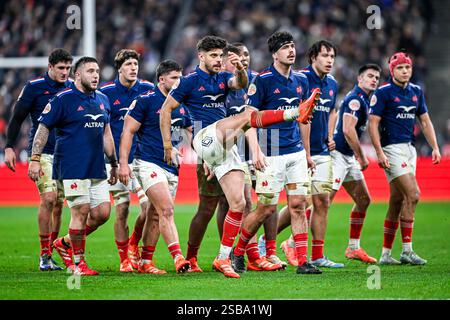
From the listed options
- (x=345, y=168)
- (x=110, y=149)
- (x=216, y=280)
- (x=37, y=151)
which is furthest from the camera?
(x=345, y=168)

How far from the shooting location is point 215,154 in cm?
999

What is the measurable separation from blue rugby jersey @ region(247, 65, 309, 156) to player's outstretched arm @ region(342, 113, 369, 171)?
1.75m

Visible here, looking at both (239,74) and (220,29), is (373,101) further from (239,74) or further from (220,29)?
(220,29)

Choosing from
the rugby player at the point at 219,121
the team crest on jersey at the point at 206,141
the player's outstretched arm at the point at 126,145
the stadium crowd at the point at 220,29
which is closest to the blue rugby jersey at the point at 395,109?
the rugby player at the point at 219,121

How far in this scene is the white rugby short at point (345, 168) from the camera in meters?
12.5

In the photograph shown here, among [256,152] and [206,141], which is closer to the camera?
[256,152]

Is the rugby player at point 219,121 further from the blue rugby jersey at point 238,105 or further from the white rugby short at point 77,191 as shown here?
the white rugby short at point 77,191

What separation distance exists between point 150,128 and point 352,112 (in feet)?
9.68

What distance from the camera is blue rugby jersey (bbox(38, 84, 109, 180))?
33.9 feet

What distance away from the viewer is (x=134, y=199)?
21781mm

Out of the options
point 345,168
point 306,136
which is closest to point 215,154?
point 306,136

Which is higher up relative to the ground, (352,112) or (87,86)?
(87,86)

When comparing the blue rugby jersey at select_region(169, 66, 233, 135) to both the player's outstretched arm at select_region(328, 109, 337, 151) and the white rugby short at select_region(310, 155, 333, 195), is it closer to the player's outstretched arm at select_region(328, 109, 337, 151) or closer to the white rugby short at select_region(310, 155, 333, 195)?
the white rugby short at select_region(310, 155, 333, 195)

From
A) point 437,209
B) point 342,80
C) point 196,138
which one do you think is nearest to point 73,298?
point 196,138
